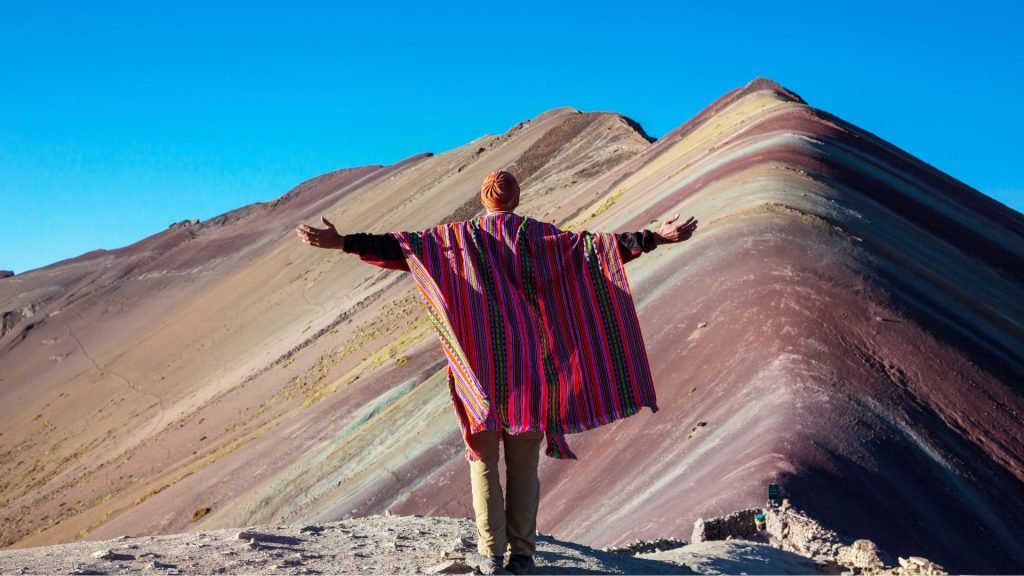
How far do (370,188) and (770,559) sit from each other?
60.6 meters

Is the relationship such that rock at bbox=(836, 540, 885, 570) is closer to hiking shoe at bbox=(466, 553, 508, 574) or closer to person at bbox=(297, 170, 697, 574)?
person at bbox=(297, 170, 697, 574)

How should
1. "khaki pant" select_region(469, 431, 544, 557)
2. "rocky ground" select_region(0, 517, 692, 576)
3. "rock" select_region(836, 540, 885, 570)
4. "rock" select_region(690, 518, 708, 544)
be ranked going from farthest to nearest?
"rock" select_region(690, 518, 708, 544)
"rock" select_region(836, 540, 885, 570)
"khaki pant" select_region(469, 431, 544, 557)
"rocky ground" select_region(0, 517, 692, 576)

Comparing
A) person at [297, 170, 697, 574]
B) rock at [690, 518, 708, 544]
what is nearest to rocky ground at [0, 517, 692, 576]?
person at [297, 170, 697, 574]

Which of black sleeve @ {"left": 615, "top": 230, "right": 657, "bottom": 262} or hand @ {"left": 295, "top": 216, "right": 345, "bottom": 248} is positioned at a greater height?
hand @ {"left": 295, "top": 216, "right": 345, "bottom": 248}

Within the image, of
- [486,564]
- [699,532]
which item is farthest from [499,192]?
[699,532]

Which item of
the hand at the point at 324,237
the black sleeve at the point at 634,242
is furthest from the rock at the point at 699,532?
the hand at the point at 324,237

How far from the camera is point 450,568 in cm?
579

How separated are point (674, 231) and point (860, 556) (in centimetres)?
229

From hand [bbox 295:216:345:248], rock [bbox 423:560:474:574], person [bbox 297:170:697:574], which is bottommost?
rock [bbox 423:560:474:574]

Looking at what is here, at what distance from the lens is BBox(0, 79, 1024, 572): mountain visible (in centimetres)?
934

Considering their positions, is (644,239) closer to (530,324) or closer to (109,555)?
(530,324)

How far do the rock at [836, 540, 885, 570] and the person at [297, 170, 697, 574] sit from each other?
71.1 inches

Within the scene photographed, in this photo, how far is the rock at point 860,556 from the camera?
6.97 meters

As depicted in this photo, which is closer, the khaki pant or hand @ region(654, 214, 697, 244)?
the khaki pant
